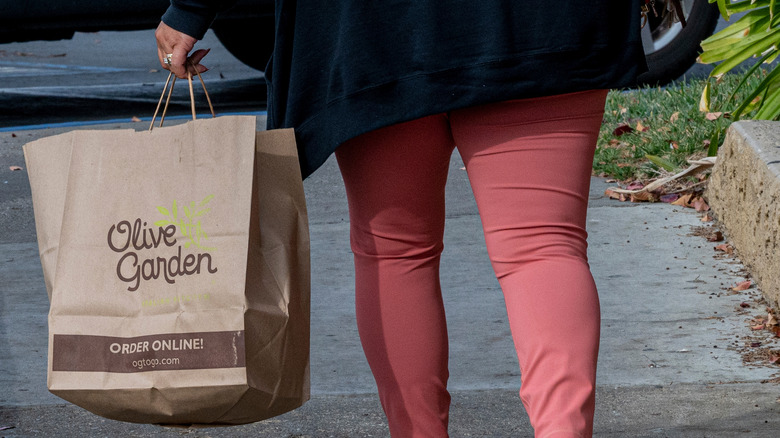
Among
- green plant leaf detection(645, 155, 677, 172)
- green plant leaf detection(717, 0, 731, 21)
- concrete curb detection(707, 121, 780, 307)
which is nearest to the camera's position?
concrete curb detection(707, 121, 780, 307)

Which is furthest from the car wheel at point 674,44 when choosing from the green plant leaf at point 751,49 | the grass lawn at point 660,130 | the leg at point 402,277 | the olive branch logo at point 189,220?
the olive branch logo at point 189,220

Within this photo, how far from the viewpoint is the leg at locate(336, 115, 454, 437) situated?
1.82 m

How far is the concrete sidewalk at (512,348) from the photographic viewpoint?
2.57 metres

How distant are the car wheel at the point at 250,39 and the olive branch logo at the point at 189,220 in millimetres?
5867

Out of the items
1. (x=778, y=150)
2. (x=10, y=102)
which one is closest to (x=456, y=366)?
(x=778, y=150)

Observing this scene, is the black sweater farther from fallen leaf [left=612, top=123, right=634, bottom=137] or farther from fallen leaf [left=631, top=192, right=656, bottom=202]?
fallen leaf [left=612, top=123, right=634, bottom=137]

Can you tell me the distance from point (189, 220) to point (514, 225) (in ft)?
1.79

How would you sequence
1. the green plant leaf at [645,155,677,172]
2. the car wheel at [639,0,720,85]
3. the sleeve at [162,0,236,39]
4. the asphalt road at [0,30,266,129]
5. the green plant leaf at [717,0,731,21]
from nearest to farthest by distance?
the sleeve at [162,0,236,39]
the green plant leaf at [717,0,731,21]
the green plant leaf at [645,155,677,172]
the car wheel at [639,0,720,85]
the asphalt road at [0,30,266,129]

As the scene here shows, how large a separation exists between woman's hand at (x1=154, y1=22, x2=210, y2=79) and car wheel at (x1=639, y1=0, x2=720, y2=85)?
5.01 m

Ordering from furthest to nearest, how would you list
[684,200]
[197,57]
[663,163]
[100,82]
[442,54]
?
[100,82] → [663,163] → [684,200] → [197,57] → [442,54]

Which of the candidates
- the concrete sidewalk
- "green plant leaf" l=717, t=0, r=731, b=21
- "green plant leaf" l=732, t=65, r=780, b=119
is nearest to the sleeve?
the concrete sidewalk

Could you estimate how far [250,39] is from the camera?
7785 millimetres

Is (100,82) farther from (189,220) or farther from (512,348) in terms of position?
(189,220)

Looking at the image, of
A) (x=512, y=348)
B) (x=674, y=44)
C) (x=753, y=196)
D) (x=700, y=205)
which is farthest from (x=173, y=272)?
(x=674, y=44)
